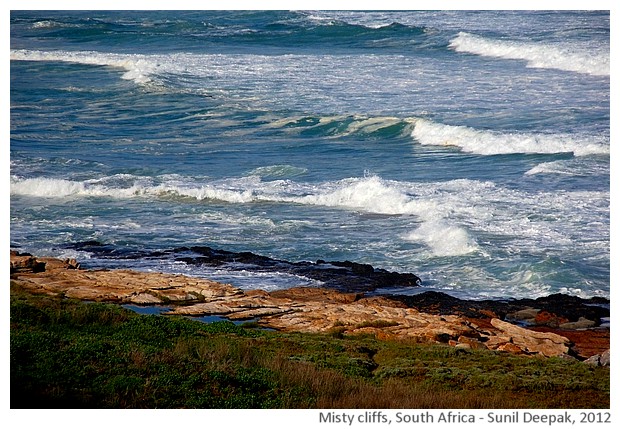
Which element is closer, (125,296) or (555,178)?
(125,296)

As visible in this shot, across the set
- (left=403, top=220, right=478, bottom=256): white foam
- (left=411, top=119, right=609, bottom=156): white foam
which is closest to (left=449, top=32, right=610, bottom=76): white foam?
(left=411, top=119, right=609, bottom=156): white foam

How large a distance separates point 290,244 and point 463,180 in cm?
883

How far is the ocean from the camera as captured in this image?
2303 cm

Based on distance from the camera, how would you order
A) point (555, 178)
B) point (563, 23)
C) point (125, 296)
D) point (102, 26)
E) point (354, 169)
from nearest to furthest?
point (125, 296) < point (555, 178) < point (354, 169) < point (563, 23) < point (102, 26)

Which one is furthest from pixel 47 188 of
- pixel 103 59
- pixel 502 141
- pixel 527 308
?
pixel 103 59

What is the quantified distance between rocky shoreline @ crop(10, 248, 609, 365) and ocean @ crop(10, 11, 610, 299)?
0.95 m

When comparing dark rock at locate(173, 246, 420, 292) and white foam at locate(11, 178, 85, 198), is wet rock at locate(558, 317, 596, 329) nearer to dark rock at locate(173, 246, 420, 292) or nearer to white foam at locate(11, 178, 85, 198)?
dark rock at locate(173, 246, 420, 292)

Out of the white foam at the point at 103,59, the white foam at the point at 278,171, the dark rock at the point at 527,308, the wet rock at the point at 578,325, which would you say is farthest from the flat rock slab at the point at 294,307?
the white foam at the point at 103,59

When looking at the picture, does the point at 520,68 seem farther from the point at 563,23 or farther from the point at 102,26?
the point at 102,26

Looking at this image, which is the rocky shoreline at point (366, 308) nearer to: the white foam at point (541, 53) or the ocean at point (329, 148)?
the ocean at point (329, 148)

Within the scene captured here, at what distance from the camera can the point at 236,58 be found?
54.8 metres

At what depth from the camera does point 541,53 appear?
50469 mm

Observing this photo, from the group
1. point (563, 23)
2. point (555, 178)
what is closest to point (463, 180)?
point (555, 178)
